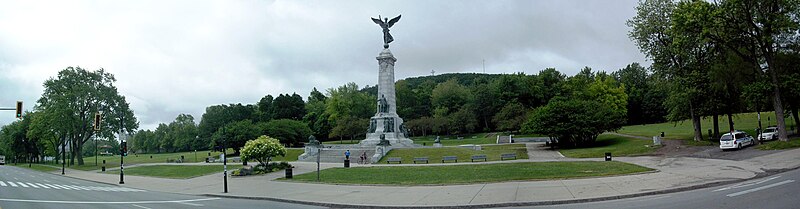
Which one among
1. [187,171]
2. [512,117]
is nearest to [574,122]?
[512,117]

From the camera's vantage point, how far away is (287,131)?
76.5 metres

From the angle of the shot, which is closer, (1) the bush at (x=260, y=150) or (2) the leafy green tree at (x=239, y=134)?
(1) the bush at (x=260, y=150)

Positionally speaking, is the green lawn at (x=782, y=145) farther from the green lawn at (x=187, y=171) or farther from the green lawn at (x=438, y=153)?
the green lawn at (x=187, y=171)

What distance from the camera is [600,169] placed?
2397 centimetres

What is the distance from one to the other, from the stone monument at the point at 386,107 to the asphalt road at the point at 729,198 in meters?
40.0

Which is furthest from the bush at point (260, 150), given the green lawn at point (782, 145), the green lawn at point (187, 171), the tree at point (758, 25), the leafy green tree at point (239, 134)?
the leafy green tree at point (239, 134)

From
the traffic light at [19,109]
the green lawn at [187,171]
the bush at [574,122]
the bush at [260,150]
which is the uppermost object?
the traffic light at [19,109]

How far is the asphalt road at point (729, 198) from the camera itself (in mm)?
11211

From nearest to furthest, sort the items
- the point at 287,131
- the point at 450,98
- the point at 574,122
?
the point at 574,122 < the point at 287,131 < the point at 450,98

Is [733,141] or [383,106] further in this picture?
[383,106]

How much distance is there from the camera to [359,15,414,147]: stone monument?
179 feet

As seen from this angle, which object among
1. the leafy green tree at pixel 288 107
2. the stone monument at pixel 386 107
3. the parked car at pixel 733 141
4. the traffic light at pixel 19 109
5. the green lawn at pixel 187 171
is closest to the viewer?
the traffic light at pixel 19 109

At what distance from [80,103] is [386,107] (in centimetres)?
4248

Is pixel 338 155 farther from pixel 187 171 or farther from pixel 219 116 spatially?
pixel 219 116
